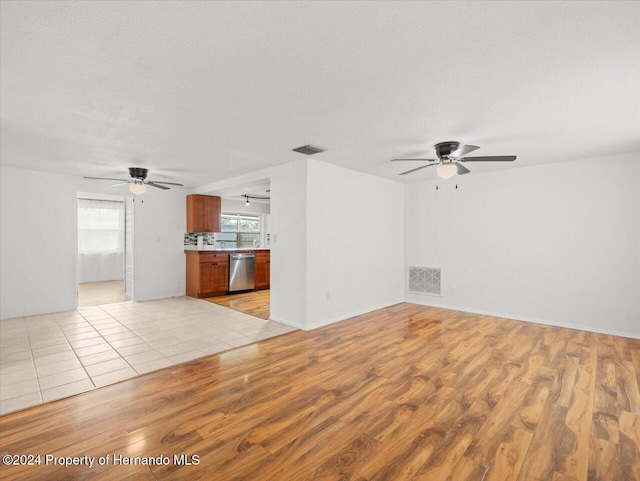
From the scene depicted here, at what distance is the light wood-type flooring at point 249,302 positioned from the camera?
5109 mm

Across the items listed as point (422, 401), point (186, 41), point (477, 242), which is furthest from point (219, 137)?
point (477, 242)

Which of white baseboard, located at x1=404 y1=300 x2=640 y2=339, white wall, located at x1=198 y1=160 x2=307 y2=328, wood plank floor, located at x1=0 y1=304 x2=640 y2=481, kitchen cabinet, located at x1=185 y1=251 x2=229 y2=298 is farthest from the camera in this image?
kitchen cabinet, located at x1=185 y1=251 x2=229 y2=298

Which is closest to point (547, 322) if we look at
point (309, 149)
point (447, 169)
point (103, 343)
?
point (447, 169)

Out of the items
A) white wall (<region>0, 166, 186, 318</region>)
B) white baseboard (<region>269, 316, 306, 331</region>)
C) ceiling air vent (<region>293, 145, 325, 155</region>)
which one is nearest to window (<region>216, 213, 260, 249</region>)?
white wall (<region>0, 166, 186, 318</region>)

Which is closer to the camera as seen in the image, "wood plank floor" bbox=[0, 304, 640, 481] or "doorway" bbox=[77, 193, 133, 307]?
"wood plank floor" bbox=[0, 304, 640, 481]

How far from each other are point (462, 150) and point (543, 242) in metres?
2.30

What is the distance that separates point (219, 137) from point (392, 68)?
81.2 inches

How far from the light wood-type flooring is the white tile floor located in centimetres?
26

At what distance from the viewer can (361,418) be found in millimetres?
2107

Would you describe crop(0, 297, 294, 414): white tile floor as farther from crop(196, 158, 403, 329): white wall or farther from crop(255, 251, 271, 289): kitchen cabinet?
crop(255, 251, 271, 289): kitchen cabinet

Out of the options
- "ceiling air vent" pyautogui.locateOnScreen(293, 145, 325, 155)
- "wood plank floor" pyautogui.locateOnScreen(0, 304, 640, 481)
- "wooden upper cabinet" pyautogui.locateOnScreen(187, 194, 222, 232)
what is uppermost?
"ceiling air vent" pyautogui.locateOnScreen(293, 145, 325, 155)

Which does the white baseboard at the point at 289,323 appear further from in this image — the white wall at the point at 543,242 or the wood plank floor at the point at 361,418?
the white wall at the point at 543,242

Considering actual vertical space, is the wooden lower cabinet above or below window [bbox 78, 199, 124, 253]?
below

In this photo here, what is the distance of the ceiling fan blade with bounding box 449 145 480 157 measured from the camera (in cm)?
312
